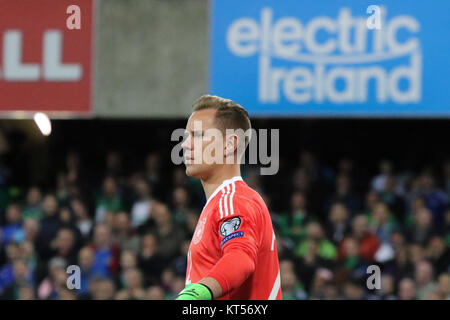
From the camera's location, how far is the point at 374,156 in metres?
10.9

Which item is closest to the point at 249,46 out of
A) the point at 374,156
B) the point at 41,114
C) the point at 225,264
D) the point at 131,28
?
the point at 131,28

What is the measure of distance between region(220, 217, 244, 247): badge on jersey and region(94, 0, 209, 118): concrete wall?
7.39 m

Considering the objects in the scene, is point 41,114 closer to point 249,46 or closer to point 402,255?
point 249,46

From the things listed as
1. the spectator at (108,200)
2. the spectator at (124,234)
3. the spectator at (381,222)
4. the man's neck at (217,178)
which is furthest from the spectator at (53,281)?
the man's neck at (217,178)

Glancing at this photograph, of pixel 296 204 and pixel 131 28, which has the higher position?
pixel 131 28

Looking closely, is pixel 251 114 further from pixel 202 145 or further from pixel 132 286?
pixel 202 145

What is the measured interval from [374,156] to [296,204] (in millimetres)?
1926

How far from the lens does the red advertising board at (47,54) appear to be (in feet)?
33.2

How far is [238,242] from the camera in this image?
2770 mm

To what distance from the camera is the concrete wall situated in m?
10.2

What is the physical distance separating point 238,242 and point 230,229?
9 centimetres

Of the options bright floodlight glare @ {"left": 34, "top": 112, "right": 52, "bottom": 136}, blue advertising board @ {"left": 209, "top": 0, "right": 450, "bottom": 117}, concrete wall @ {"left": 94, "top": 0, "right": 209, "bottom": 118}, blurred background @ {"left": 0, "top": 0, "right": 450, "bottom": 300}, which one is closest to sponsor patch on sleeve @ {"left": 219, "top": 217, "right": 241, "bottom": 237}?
blurred background @ {"left": 0, "top": 0, "right": 450, "bottom": 300}

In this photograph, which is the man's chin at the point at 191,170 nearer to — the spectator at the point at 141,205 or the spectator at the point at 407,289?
the spectator at the point at 407,289

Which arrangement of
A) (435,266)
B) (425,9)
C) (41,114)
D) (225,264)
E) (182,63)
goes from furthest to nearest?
(41,114) → (182,63) → (425,9) → (435,266) → (225,264)
